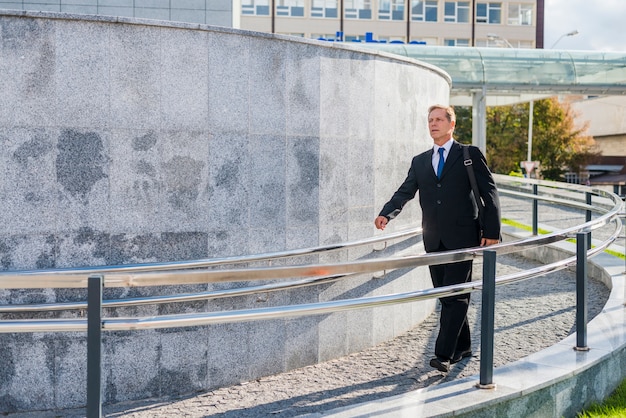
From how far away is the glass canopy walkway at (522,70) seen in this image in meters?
29.6

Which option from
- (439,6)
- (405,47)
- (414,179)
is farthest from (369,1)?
(414,179)

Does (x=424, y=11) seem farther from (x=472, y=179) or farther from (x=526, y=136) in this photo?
(x=472, y=179)

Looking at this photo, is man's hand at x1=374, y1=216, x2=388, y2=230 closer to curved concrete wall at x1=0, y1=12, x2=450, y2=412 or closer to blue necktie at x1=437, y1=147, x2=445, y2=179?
blue necktie at x1=437, y1=147, x2=445, y2=179

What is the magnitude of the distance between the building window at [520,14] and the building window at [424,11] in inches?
258

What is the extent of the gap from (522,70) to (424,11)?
35414mm

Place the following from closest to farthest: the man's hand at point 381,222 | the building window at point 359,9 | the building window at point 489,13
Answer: the man's hand at point 381,222 < the building window at point 359,9 < the building window at point 489,13

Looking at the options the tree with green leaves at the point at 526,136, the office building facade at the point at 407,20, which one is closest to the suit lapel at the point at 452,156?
the tree with green leaves at the point at 526,136

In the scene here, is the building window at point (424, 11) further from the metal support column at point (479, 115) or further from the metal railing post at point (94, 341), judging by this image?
the metal railing post at point (94, 341)

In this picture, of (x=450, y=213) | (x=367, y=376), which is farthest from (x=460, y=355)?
(x=450, y=213)

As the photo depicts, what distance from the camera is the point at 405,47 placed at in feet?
96.9

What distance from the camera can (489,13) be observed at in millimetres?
65250

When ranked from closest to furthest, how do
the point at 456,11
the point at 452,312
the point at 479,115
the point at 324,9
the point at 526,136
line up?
the point at 452,312 → the point at 479,115 → the point at 526,136 → the point at 324,9 → the point at 456,11

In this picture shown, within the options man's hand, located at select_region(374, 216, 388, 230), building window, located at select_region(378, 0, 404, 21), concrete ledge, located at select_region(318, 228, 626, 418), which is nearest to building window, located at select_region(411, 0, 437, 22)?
building window, located at select_region(378, 0, 404, 21)

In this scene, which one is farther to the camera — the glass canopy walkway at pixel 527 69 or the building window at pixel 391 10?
the building window at pixel 391 10
